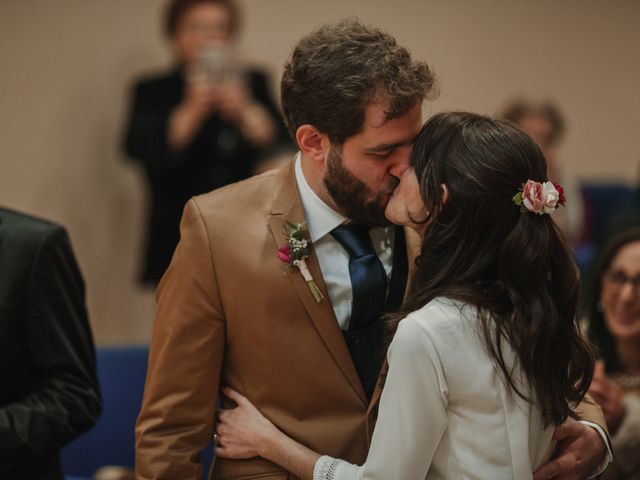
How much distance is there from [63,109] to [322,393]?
392 cm

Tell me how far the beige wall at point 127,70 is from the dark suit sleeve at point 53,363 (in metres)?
3.14

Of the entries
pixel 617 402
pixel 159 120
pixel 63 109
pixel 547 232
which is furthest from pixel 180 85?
pixel 547 232

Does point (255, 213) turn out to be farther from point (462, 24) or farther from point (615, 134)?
point (615, 134)

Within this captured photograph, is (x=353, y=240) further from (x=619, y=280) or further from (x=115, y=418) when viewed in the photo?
(x=619, y=280)

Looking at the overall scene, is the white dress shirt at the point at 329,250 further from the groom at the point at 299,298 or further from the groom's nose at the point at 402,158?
the groom's nose at the point at 402,158

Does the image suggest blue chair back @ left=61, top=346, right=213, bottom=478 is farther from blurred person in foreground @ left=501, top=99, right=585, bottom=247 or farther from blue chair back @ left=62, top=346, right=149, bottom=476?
blurred person in foreground @ left=501, top=99, right=585, bottom=247

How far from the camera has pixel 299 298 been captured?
231cm

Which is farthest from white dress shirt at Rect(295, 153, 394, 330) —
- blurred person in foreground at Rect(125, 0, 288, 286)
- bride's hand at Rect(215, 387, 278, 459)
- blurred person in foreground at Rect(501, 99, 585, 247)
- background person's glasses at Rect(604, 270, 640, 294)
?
blurred person in foreground at Rect(501, 99, 585, 247)

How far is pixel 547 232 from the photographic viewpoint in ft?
7.02

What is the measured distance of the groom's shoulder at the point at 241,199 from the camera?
2.35 meters

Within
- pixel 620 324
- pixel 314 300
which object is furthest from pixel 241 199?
pixel 620 324

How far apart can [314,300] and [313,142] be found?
370mm

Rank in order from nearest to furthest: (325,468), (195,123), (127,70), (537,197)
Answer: (537,197), (325,468), (195,123), (127,70)

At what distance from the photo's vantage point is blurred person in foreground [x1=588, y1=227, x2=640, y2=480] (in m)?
3.11
